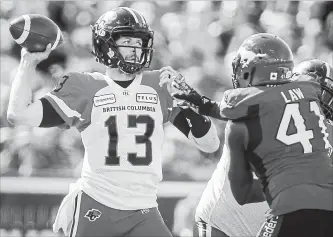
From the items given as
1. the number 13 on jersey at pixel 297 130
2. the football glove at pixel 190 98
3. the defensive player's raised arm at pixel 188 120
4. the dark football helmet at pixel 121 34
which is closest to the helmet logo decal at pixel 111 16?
the dark football helmet at pixel 121 34

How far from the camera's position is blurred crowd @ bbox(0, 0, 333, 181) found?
7.05 m

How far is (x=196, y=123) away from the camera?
13.7 ft

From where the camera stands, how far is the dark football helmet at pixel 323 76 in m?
4.51

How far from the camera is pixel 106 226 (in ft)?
12.5

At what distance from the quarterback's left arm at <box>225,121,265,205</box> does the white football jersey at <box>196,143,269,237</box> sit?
0.62 meters

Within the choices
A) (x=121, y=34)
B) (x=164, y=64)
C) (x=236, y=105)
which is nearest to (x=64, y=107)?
(x=121, y=34)

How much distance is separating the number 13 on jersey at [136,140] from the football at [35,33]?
58 cm

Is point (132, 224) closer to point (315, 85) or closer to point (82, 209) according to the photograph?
point (82, 209)

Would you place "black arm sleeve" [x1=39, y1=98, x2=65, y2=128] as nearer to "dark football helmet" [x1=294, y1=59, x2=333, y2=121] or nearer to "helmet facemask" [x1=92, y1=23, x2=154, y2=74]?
"helmet facemask" [x1=92, y1=23, x2=154, y2=74]

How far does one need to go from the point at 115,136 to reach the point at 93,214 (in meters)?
0.43

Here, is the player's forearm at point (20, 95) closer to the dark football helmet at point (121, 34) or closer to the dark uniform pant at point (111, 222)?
the dark football helmet at point (121, 34)

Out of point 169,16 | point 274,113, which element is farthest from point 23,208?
A: point 274,113

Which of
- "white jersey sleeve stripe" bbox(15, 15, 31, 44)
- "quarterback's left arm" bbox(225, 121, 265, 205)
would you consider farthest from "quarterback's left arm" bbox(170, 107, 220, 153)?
"white jersey sleeve stripe" bbox(15, 15, 31, 44)

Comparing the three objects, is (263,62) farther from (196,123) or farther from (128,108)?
(128,108)
